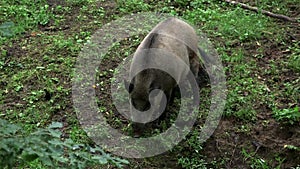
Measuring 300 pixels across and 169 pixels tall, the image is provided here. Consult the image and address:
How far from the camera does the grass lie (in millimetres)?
5925

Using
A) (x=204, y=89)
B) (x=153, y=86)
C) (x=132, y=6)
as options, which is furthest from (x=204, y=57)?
(x=132, y=6)

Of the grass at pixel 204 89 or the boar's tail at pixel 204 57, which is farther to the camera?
the boar's tail at pixel 204 57

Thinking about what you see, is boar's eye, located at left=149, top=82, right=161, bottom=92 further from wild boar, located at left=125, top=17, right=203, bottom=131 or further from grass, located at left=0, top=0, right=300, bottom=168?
grass, located at left=0, top=0, right=300, bottom=168

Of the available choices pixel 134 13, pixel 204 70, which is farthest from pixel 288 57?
pixel 134 13

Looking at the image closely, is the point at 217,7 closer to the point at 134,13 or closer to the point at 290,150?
the point at 134,13

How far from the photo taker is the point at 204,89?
704 cm

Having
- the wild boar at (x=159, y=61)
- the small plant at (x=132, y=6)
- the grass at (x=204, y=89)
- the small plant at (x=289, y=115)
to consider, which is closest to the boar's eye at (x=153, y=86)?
the wild boar at (x=159, y=61)

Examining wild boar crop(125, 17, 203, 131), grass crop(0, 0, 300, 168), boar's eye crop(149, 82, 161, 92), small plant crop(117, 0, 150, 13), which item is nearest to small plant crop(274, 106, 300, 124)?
grass crop(0, 0, 300, 168)

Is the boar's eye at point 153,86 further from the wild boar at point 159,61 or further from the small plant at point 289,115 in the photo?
the small plant at point 289,115

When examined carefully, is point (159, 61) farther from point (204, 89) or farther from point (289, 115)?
point (289, 115)

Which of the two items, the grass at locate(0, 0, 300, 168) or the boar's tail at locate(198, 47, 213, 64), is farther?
the boar's tail at locate(198, 47, 213, 64)

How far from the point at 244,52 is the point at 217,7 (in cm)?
184

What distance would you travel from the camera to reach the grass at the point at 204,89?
5.93 meters

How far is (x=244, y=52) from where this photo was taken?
792 centimetres
